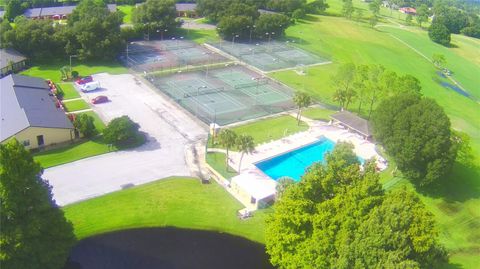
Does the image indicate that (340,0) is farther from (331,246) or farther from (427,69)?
(331,246)

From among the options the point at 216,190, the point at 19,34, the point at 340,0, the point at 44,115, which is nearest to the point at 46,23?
the point at 19,34

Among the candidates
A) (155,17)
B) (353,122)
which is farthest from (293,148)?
(155,17)

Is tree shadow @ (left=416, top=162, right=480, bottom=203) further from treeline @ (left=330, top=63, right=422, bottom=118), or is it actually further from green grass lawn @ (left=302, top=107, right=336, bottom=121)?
green grass lawn @ (left=302, top=107, right=336, bottom=121)

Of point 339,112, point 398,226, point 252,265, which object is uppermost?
point 398,226

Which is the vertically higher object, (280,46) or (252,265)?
(280,46)

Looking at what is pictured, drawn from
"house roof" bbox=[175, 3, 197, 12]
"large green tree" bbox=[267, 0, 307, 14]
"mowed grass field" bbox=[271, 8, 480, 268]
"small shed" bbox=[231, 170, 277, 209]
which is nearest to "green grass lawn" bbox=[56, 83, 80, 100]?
"small shed" bbox=[231, 170, 277, 209]

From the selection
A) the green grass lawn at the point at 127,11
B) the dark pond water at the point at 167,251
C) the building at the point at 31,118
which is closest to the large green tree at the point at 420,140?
the dark pond water at the point at 167,251

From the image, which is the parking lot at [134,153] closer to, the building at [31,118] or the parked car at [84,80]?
the parked car at [84,80]

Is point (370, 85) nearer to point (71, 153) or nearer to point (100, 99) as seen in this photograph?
point (100, 99)

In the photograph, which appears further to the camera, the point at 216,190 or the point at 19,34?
the point at 19,34
